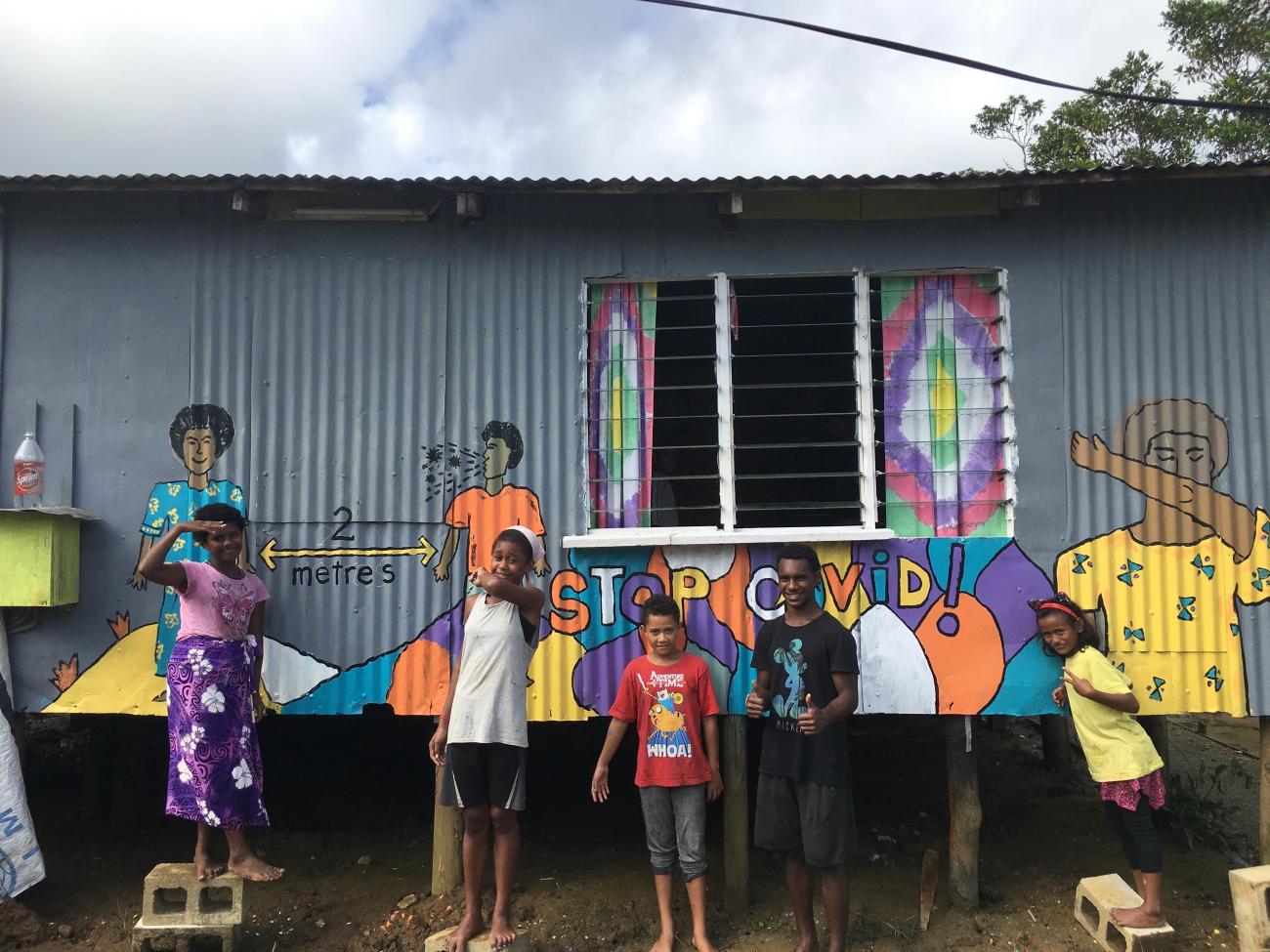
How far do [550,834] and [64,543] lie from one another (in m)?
3.43

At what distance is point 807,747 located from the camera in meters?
3.74

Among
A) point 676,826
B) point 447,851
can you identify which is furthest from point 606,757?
point 447,851

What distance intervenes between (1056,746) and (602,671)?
4.90 metres

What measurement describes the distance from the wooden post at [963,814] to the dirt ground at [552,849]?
14cm

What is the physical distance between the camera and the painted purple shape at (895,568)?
4.44 meters

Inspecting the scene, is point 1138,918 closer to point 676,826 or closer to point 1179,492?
point 1179,492

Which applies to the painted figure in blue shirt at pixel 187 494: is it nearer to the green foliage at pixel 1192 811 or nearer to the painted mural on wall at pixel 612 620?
the painted mural on wall at pixel 612 620

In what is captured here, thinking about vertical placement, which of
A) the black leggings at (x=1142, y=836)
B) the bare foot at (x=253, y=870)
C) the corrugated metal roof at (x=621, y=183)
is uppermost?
the corrugated metal roof at (x=621, y=183)

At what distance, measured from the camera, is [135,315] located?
4648 mm

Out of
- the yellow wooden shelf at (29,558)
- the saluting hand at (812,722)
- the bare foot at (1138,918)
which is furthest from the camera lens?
the yellow wooden shelf at (29,558)

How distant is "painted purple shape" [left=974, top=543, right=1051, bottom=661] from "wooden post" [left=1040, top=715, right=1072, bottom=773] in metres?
3.38

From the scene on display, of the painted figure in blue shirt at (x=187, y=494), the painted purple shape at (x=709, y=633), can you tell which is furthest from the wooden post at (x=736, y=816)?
the painted figure in blue shirt at (x=187, y=494)

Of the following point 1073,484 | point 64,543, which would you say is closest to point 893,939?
point 1073,484

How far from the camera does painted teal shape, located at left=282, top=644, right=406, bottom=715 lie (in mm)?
4488
